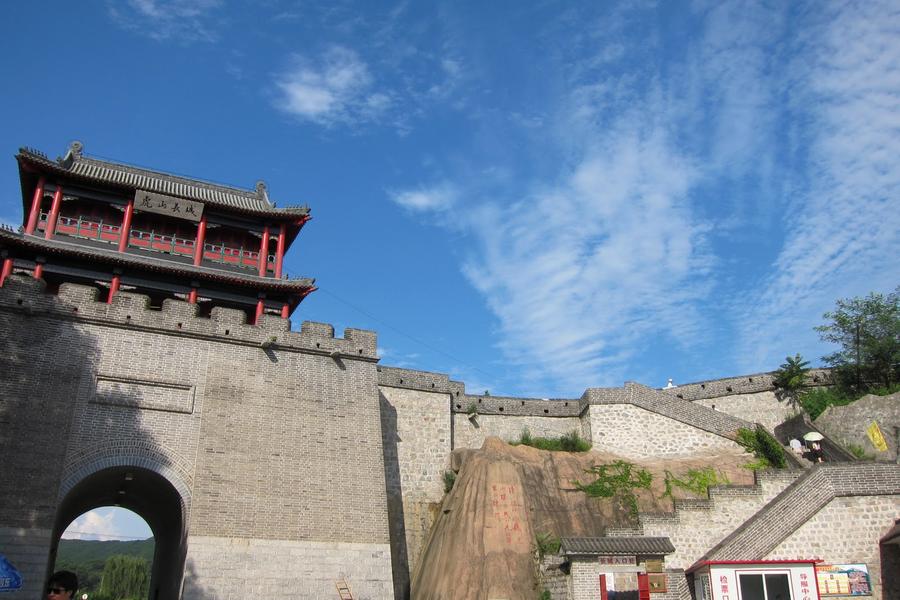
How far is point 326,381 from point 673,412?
40.1 feet

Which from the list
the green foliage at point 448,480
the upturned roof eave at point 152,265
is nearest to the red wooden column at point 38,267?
the upturned roof eave at point 152,265

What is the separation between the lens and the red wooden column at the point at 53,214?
22047 millimetres

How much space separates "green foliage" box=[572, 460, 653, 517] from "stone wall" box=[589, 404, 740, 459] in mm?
2176

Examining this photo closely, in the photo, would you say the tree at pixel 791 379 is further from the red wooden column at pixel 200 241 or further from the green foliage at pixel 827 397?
the red wooden column at pixel 200 241

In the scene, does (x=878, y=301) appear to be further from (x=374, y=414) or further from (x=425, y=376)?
(x=374, y=414)

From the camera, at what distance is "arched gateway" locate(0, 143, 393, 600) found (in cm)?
1562

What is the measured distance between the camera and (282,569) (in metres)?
16.3

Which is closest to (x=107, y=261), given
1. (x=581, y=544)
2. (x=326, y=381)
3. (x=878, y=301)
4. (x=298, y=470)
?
(x=326, y=381)

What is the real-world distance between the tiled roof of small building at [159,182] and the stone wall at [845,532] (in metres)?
17.0

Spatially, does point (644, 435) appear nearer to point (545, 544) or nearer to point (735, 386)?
point (735, 386)

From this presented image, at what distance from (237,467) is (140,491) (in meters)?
3.84

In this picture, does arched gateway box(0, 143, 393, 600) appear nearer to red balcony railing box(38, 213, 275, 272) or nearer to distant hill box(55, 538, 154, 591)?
red balcony railing box(38, 213, 275, 272)

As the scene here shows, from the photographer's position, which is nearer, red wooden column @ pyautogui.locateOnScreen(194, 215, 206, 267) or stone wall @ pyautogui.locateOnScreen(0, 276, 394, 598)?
stone wall @ pyautogui.locateOnScreen(0, 276, 394, 598)

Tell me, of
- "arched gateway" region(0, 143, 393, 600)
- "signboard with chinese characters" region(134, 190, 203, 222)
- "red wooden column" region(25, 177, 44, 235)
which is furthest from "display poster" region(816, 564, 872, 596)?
"red wooden column" region(25, 177, 44, 235)
